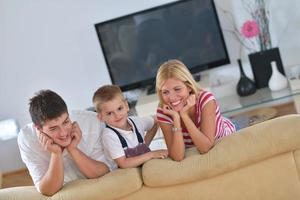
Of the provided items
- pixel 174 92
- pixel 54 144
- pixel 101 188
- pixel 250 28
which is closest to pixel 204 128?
pixel 174 92

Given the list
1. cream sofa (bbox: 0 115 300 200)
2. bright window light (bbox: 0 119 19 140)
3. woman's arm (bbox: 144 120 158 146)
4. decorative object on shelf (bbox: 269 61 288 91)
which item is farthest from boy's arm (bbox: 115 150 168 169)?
bright window light (bbox: 0 119 19 140)

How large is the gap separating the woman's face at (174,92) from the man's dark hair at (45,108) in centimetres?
42

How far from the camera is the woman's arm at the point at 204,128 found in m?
1.67

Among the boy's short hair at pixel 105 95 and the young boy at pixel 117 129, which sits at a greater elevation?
the boy's short hair at pixel 105 95

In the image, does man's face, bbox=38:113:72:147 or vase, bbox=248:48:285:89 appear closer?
man's face, bbox=38:113:72:147

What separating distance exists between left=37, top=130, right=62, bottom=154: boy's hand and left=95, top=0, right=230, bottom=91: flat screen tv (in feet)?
8.09

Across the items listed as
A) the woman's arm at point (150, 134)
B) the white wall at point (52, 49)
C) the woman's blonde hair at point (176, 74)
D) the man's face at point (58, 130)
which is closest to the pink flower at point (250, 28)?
the white wall at point (52, 49)

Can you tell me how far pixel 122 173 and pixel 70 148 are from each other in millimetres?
250

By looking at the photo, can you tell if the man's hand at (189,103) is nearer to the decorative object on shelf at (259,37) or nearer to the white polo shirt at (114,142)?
the white polo shirt at (114,142)

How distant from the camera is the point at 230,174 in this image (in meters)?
1.57

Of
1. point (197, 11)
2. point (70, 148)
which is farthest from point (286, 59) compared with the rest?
point (70, 148)

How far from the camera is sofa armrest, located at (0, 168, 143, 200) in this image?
1.63 meters

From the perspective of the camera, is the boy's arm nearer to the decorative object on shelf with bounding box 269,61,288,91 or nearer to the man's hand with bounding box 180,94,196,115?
the man's hand with bounding box 180,94,196,115

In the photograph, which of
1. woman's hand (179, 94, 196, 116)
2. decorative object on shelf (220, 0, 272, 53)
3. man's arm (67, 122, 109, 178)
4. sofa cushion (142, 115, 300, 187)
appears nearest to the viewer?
sofa cushion (142, 115, 300, 187)
